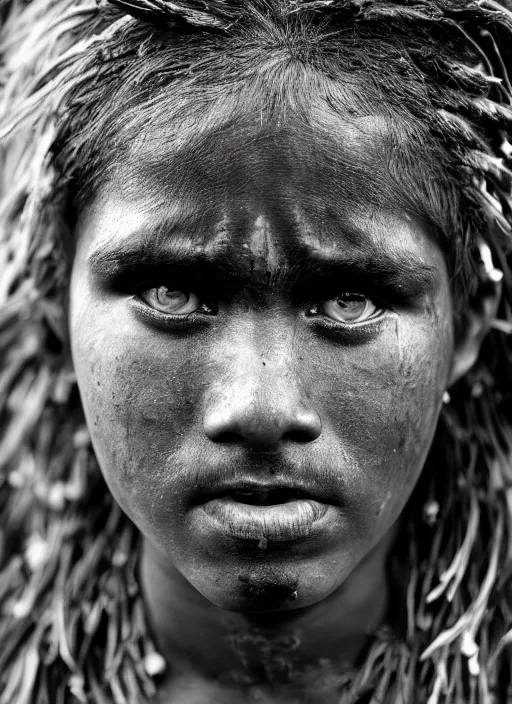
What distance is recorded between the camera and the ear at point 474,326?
155 cm

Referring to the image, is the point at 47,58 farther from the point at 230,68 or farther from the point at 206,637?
the point at 206,637

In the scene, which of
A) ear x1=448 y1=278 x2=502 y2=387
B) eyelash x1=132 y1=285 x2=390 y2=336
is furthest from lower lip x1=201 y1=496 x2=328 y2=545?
ear x1=448 y1=278 x2=502 y2=387

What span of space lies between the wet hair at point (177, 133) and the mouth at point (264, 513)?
0.36 m

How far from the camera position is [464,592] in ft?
5.36

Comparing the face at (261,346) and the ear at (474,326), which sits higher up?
the face at (261,346)

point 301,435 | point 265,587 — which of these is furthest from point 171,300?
point 265,587

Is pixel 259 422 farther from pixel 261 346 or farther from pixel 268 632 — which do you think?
pixel 268 632

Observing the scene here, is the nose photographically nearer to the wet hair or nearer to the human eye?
the human eye

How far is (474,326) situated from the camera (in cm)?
156

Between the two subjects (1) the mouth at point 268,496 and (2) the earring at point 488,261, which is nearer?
(1) the mouth at point 268,496

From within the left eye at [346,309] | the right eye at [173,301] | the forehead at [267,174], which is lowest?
the left eye at [346,309]

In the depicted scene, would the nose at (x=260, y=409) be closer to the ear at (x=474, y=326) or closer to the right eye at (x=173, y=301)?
the right eye at (x=173, y=301)

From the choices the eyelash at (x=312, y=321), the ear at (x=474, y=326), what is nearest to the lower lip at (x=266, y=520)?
the eyelash at (x=312, y=321)

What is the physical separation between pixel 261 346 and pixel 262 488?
155mm
